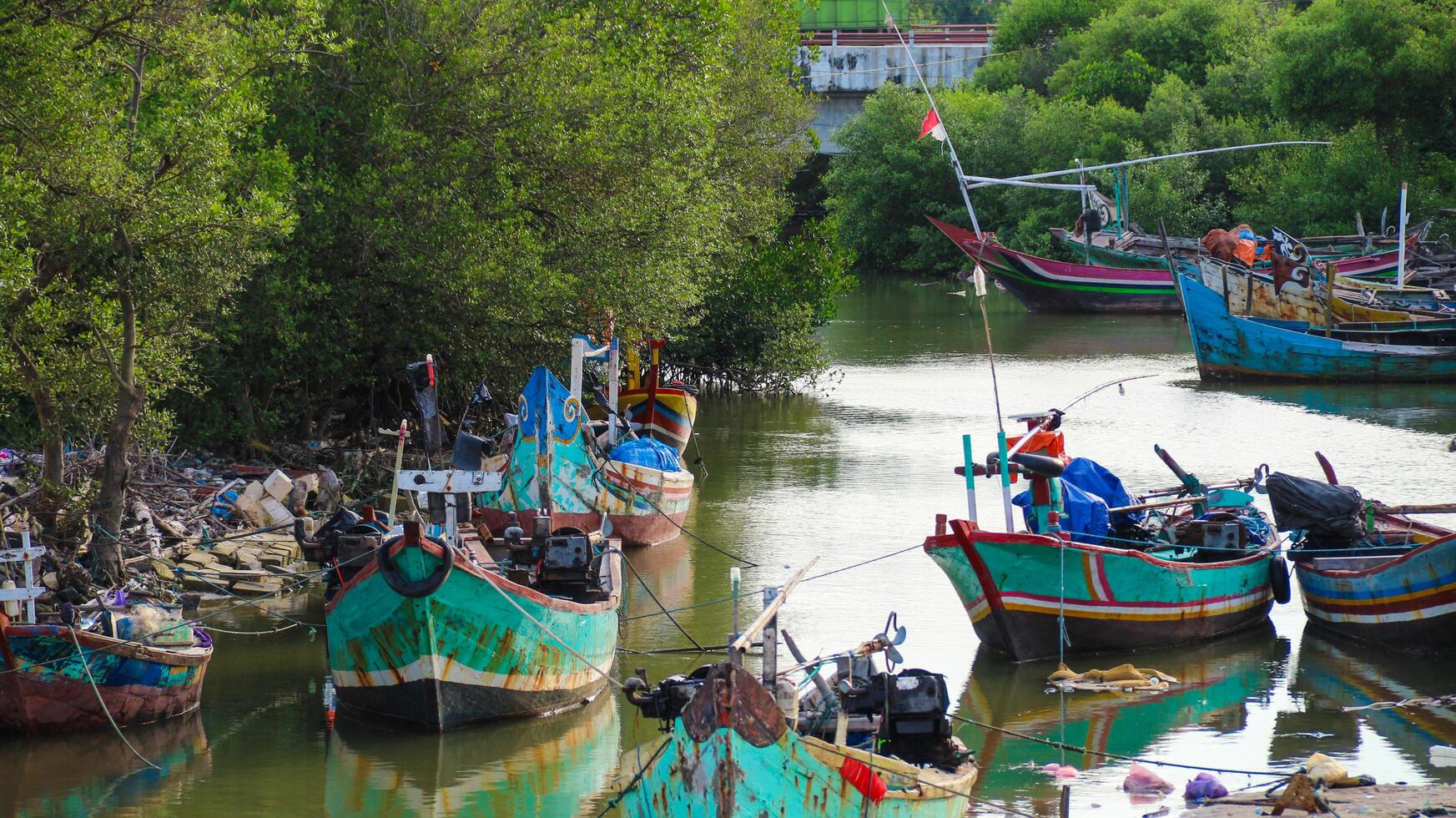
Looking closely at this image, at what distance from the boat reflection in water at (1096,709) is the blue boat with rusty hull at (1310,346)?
662 inches

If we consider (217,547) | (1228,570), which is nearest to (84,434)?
(217,547)

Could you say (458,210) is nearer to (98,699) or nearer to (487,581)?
(487,581)

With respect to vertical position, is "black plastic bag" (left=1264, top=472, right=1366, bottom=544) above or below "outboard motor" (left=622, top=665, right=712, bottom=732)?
above

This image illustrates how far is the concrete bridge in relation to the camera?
53.2 m

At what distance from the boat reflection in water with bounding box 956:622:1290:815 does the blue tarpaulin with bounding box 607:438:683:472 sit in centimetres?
577

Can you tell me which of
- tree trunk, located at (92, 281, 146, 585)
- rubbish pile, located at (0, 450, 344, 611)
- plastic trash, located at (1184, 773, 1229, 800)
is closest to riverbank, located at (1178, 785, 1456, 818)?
plastic trash, located at (1184, 773, 1229, 800)

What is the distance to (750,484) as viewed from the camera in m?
22.1

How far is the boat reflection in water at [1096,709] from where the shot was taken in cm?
1120

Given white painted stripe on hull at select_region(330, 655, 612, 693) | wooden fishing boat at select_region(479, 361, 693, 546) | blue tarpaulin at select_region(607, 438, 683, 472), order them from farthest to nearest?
blue tarpaulin at select_region(607, 438, 683, 472) < wooden fishing boat at select_region(479, 361, 693, 546) < white painted stripe on hull at select_region(330, 655, 612, 693)

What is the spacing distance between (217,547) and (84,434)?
1.81m

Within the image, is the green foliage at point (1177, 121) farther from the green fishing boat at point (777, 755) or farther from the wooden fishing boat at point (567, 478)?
the green fishing boat at point (777, 755)

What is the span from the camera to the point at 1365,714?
12.5 meters

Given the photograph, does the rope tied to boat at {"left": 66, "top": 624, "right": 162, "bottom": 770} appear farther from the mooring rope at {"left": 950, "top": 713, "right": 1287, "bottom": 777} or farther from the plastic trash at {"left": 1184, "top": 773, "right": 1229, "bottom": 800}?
the plastic trash at {"left": 1184, "top": 773, "right": 1229, "bottom": 800}

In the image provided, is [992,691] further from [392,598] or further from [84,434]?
[84,434]
